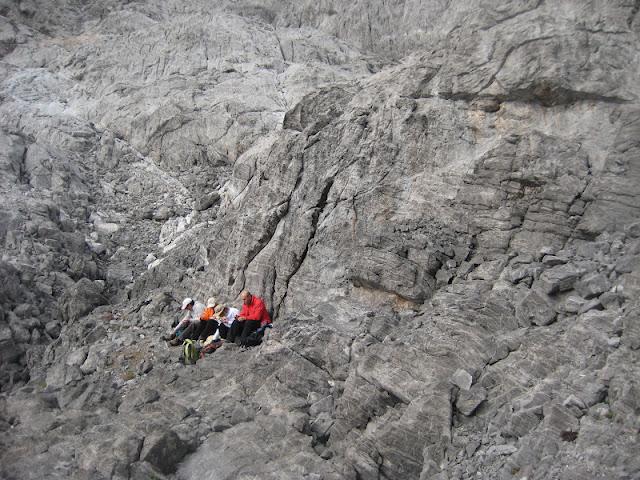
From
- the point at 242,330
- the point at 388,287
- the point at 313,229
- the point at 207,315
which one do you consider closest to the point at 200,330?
the point at 207,315

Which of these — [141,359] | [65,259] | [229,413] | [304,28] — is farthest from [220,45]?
[229,413]

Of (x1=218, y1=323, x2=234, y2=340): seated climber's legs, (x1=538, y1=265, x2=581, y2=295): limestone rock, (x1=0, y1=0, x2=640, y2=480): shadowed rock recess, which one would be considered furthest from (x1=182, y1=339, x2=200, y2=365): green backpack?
(x1=538, y1=265, x2=581, y2=295): limestone rock

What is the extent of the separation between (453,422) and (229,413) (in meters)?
4.54

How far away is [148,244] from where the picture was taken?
69.4 ft

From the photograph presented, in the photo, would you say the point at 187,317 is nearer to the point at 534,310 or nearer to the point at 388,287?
the point at 388,287

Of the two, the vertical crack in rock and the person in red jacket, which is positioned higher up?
the vertical crack in rock

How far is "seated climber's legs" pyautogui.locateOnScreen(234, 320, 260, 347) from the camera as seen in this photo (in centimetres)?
1362

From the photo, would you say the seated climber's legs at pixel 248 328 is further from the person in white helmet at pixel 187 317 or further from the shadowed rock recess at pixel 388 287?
the person in white helmet at pixel 187 317

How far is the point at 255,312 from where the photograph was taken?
13.9 metres

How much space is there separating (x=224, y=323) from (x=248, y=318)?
85 centimetres

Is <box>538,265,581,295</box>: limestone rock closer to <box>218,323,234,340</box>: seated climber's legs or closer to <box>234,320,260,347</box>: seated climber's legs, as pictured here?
<box>234,320,260,347</box>: seated climber's legs

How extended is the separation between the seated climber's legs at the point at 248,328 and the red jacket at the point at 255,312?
10cm

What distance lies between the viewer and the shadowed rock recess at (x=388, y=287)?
28.8 feet

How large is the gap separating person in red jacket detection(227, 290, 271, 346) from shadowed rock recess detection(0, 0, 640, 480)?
498 millimetres
